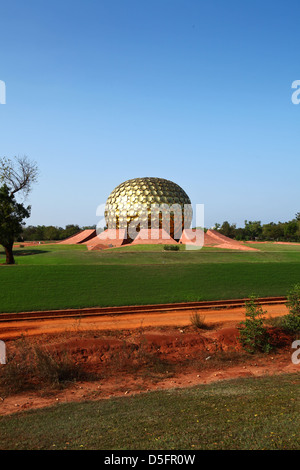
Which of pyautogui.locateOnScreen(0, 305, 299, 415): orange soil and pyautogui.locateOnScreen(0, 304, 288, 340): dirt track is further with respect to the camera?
pyautogui.locateOnScreen(0, 304, 288, 340): dirt track

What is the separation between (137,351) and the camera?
11.3 metres

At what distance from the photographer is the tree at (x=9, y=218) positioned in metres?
27.0

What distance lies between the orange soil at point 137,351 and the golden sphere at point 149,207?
37.4 metres

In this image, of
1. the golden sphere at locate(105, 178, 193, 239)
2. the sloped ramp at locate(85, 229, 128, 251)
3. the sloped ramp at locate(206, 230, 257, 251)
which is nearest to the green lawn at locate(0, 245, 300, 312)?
the sloped ramp at locate(206, 230, 257, 251)

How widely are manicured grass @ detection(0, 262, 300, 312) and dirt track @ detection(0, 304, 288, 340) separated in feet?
3.95

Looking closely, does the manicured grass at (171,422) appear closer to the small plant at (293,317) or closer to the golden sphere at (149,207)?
the small plant at (293,317)

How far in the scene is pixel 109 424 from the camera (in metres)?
6.00

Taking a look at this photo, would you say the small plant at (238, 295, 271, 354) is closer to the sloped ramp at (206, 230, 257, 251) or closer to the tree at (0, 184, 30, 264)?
the tree at (0, 184, 30, 264)

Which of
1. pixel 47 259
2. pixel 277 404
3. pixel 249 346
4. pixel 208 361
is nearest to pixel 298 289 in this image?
pixel 249 346

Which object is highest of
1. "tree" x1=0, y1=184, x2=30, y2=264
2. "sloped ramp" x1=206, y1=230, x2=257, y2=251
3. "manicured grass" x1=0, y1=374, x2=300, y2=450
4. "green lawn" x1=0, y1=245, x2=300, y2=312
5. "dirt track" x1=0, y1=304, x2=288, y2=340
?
"tree" x1=0, y1=184, x2=30, y2=264

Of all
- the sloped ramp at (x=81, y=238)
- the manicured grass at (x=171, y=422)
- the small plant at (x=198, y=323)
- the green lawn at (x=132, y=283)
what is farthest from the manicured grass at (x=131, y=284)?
the sloped ramp at (x=81, y=238)

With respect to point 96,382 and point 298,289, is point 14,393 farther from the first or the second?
point 298,289

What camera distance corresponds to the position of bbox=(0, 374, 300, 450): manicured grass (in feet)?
16.8
